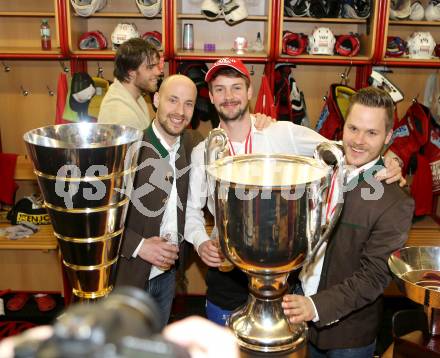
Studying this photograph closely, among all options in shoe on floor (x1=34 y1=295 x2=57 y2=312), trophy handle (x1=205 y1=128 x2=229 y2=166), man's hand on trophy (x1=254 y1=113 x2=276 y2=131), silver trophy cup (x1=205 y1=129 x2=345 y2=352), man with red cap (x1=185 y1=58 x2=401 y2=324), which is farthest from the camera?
shoe on floor (x1=34 y1=295 x2=57 y2=312)

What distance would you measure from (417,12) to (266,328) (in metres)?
2.86

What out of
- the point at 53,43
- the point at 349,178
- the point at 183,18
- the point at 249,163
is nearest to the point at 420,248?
the point at 349,178

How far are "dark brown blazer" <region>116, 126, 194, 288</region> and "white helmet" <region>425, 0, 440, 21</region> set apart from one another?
2117 mm

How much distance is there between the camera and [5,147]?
3.48 metres

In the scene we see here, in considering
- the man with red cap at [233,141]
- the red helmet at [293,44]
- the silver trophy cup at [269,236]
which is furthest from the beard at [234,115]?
the red helmet at [293,44]

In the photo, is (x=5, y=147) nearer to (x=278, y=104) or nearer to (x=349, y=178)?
(x=278, y=104)

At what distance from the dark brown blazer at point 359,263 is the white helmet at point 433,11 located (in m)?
2.22

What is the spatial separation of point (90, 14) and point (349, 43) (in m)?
1.64

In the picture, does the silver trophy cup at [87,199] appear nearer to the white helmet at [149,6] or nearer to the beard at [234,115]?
the beard at [234,115]

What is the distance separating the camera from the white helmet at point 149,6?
296cm

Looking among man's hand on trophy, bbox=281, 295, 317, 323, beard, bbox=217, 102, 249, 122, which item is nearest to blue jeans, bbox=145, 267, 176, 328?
beard, bbox=217, 102, 249, 122

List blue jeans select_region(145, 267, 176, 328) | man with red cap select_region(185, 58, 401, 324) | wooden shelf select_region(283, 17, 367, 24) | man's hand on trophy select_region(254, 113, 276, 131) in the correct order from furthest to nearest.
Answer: wooden shelf select_region(283, 17, 367, 24), blue jeans select_region(145, 267, 176, 328), man's hand on trophy select_region(254, 113, 276, 131), man with red cap select_region(185, 58, 401, 324)

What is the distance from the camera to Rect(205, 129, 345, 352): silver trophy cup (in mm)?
750

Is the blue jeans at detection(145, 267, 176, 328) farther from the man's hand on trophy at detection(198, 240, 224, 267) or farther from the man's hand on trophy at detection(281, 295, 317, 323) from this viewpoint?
the man's hand on trophy at detection(281, 295, 317, 323)
